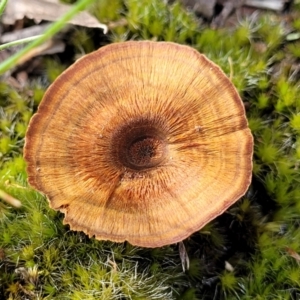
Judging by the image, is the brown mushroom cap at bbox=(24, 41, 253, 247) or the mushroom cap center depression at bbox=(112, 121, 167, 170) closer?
the brown mushroom cap at bbox=(24, 41, 253, 247)

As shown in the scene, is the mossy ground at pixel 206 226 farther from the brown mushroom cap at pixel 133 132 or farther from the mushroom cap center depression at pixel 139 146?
the mushroom cap center depression at pixel 139 146

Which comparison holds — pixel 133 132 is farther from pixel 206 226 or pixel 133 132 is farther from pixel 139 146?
pixel 206 226

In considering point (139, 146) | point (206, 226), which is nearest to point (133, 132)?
point (139, 146)

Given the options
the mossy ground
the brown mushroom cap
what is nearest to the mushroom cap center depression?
the brown mushroom cap

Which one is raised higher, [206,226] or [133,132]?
[133,132]

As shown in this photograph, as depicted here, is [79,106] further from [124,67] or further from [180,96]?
[180,96]

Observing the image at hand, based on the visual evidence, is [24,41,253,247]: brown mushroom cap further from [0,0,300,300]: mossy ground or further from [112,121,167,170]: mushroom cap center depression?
[0,0,300,300]: mossy ground

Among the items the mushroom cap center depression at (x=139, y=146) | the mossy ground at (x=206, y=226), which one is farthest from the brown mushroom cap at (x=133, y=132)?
the mossy ground at (x=206, y=226)
